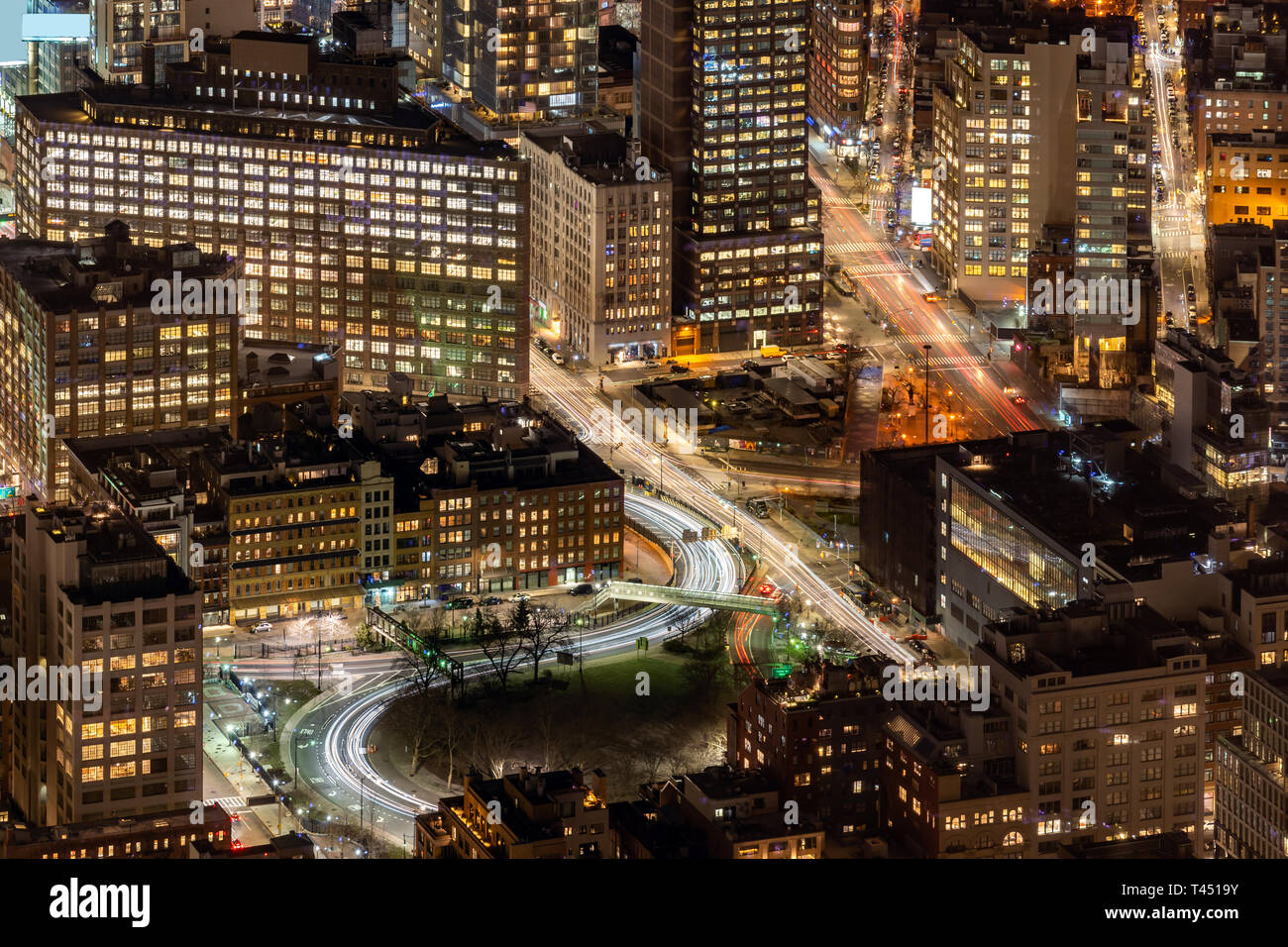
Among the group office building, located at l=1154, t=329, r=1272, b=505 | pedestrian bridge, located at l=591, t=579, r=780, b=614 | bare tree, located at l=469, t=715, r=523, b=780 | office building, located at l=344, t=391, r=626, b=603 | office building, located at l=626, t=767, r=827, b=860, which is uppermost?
office building, located at l=1154, t=329, r=1272, b=505

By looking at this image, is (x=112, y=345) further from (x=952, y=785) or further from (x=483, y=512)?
(x=952, y=785)

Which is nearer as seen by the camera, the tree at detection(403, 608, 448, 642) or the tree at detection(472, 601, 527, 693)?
the tree at detection(472, 601, 527, 693)

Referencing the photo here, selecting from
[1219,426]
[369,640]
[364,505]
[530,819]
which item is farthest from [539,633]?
[1219,426]

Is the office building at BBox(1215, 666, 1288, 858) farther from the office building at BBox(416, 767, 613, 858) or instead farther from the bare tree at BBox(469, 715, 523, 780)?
the bare tree at BBox(469, 715, 523, 780)

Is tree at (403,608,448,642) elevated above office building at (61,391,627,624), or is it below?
below

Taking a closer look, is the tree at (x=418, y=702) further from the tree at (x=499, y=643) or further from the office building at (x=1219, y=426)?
the office building at (x=1219, y=426)

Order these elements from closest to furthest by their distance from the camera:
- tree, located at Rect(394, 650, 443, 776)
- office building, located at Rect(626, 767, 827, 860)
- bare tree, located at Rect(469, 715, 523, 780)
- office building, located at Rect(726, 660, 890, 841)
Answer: office building, located at Rect(626, 767, 827, 860) < office building, located at Rect(726, 660, 890, 841) < bare tree, located at Rect(469, 715, 523, 780) < tree, located at Rect(394, 650, 443, 776)

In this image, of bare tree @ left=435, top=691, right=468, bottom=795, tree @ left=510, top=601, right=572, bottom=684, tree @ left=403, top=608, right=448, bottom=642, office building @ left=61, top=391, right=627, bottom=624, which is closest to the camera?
bare tree @ left=435, top=691, right=468, bottom=795

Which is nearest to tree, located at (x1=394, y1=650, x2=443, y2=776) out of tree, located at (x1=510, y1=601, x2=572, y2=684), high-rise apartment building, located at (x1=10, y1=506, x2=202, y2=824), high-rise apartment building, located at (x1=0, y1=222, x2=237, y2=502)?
tree, located at (x1=510, y1=601, x2=572, y2=684)
